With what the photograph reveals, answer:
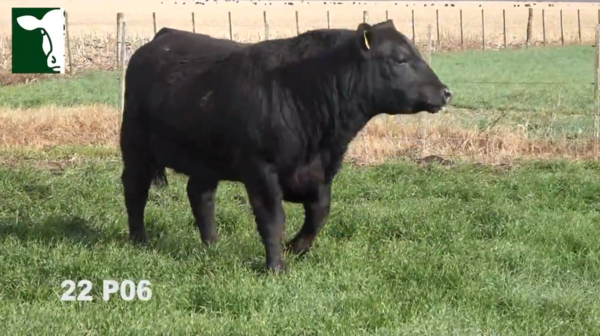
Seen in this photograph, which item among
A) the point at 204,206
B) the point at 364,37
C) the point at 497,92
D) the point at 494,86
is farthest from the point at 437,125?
the point at 494,86

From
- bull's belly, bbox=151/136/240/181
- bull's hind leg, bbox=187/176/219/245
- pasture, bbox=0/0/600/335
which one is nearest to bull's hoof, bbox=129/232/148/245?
pasture, bbox=0/0/600/335

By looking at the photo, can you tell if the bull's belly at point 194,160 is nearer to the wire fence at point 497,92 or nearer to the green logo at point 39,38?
the wire fence at point 497,92

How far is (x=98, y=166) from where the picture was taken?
10.0 meters

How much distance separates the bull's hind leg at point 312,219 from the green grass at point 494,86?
860cm

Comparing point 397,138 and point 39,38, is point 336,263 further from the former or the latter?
point 39,38

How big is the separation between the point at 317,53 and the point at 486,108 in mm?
12250

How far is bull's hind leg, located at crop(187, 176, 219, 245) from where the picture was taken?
6.86 meters

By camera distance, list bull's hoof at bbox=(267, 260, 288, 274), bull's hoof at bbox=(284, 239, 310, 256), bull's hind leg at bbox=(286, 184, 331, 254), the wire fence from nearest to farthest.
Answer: bull's hoof at bbox=(267, 260, 288, 274) < bull's hind leg at bbox=(286, 184, 331, 254) < bull's hoof at bbox=(284, 239, 310, 256) < the wire fence

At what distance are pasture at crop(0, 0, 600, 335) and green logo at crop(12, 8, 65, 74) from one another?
2789 mm

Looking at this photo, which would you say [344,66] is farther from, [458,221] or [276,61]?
[458,221]

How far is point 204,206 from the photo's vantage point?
692 centimetres

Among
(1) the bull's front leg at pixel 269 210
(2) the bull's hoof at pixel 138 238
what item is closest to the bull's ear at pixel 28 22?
(2) the bull's hoof at pixel 138 238

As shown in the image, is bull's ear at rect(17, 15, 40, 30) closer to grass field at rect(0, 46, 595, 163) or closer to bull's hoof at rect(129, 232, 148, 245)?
grass field at rect(0, 46, 595, 163)

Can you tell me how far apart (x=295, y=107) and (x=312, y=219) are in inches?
36.2
